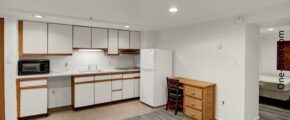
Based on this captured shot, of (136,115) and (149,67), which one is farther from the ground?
(149,67)

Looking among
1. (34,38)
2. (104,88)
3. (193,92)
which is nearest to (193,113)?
(193,92)

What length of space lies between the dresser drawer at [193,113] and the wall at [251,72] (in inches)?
34.5

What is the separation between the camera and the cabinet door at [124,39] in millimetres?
4930

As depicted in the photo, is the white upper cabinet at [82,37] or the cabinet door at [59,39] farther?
the white upper cabinet at [82,37]

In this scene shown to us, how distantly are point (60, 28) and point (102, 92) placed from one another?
6.34ft

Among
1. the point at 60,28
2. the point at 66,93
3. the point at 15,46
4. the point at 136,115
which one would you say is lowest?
the point at 136,115

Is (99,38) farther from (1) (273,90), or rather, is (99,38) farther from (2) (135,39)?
(1) (273,90)

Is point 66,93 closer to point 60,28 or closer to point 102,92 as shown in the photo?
point 102,92

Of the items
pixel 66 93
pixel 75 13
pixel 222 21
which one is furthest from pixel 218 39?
pixel 66 93

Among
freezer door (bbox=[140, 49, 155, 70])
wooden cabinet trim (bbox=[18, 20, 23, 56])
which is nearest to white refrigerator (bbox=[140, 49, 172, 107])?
freezer door (bbox=[140, 49, 155, 70])

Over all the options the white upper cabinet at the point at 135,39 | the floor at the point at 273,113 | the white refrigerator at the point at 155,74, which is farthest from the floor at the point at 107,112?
the floor at the point at 273,113

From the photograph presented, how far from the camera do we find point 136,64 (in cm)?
572

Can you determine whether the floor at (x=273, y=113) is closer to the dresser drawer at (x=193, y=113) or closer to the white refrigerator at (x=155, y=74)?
the dresser drawer at (x=193, y=113)

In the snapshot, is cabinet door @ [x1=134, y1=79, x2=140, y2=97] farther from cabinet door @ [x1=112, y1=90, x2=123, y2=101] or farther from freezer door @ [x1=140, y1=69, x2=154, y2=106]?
cabinet door @ [x1=112, y1=90, x2=123, y2=101]
